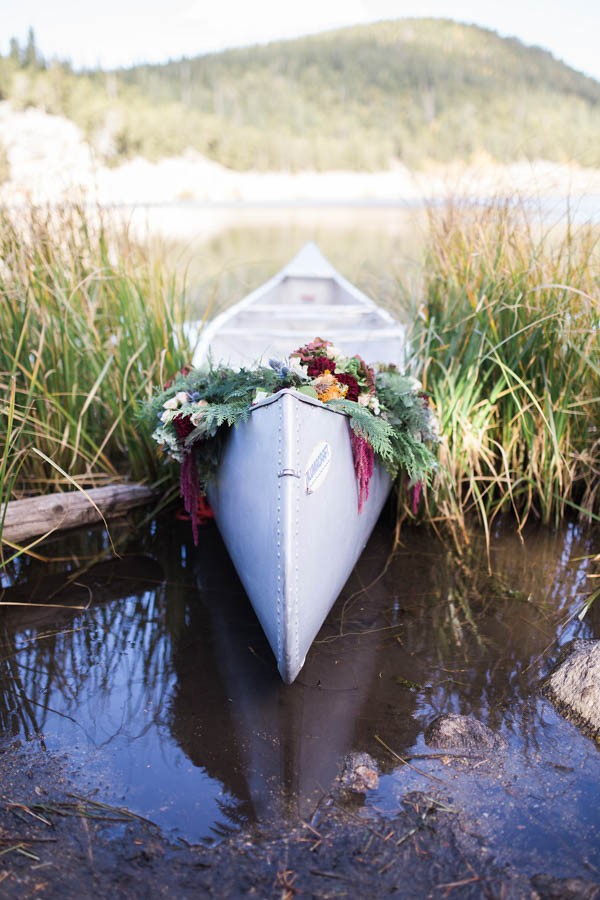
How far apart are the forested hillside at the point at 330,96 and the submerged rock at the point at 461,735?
2352 inches

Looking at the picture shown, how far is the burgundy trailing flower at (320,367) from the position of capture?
3258 millimetres

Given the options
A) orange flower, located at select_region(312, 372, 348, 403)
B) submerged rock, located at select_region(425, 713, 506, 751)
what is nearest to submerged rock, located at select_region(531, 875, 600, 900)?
submerged rock, located at select_region(425, 713, 506, 751)

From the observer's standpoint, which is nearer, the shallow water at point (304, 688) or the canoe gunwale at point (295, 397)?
the shallow water at point (304, 688)

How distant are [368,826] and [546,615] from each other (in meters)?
1.64

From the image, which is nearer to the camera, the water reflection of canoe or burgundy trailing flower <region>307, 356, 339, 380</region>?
the water reflection of canoe

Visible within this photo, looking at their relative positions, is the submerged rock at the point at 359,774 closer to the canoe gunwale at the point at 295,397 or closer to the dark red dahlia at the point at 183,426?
the canoe gunwale at the point at 295,397

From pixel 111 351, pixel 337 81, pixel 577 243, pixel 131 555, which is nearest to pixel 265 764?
pixel 131 555

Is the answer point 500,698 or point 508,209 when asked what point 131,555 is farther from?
point 508,209

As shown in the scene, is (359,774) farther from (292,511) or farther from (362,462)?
(362,462)

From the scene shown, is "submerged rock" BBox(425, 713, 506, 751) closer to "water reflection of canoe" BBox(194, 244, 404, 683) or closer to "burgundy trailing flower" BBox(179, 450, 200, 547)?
"water reflection of canoe" BBox(194, 244, 404, 683)

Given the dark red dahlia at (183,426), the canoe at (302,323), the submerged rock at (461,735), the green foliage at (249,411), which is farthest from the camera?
the canoe at (302,323)

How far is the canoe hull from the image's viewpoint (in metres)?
2.61

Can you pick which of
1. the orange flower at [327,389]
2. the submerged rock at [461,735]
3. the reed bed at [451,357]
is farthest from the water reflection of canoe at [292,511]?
the reed bed at [451,357]

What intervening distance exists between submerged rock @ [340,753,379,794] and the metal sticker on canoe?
92 cm
